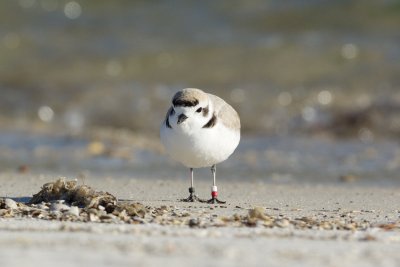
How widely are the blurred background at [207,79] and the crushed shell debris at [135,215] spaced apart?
10.9ft

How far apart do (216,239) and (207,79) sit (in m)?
10.9

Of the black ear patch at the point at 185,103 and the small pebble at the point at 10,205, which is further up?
the black ear patch at the point at 185,103

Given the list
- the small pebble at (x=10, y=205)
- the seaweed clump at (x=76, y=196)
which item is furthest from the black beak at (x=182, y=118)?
the small pebble at (x=10, y=205)

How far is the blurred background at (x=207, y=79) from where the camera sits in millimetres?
10586

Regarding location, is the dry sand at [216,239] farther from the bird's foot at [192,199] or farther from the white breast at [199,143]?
the white breast at [199,143]

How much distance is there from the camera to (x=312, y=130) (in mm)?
13031

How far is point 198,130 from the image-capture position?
6430 millimetres

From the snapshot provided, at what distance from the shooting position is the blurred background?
34.7 feet

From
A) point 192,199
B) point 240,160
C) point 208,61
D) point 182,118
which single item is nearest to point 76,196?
point 182,118

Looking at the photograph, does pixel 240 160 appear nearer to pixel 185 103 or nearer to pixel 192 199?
pixel 192 199

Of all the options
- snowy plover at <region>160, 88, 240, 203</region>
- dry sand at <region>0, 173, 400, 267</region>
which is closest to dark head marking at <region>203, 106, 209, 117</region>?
snowy plover at <region>160, 88, 240, 203</region>

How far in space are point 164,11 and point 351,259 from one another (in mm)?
14367

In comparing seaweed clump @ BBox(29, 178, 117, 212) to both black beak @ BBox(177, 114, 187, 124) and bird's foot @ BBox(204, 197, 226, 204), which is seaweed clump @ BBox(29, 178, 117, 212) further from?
bird's foot @ BBox(204, 197, 226, 204)

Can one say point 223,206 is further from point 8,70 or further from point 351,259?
point 8,70
